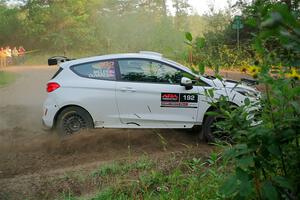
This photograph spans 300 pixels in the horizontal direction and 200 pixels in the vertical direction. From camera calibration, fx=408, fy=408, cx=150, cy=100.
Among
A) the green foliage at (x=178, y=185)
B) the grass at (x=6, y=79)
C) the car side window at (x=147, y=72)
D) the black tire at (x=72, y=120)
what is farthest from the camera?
the grass at (x=6, y=79)

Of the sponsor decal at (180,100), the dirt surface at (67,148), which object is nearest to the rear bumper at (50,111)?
the dirt surface at (67,148)

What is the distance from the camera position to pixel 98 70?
766cm

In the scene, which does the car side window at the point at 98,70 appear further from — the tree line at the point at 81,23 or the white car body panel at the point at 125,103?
the tree line at the point at 81,23

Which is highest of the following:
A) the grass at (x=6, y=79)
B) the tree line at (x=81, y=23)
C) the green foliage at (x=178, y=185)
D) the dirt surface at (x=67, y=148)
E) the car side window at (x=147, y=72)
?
the tree line at (x=81, y=23)

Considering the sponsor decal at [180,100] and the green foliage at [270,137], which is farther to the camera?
the sponsor decal at [180,100]

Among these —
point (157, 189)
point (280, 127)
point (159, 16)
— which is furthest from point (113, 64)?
point (159, 16)

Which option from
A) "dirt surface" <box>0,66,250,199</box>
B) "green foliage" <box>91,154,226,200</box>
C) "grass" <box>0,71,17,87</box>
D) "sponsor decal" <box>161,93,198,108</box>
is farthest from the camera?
"grass" <box>0,71,17,87</box>

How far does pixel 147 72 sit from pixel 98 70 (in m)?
0.94

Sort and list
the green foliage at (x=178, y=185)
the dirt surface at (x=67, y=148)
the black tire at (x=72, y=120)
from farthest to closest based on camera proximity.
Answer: the black tire at (x=72, y=120) < the dirt surface at (x=67, y=148) < the green foliage at (x=178, y=185)

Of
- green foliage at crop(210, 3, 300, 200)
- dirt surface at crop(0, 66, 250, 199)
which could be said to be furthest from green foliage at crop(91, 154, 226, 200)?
green foliage at crop(210, 3, 300, 200)

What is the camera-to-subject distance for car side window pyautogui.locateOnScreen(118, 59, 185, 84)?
7406mm

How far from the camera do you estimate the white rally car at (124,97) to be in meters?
7.30

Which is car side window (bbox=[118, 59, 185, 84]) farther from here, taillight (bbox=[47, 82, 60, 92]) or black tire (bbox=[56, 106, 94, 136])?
taillight (bbox=[47, 82, 60, 92])

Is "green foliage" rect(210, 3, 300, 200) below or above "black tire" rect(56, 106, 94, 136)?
→ above
